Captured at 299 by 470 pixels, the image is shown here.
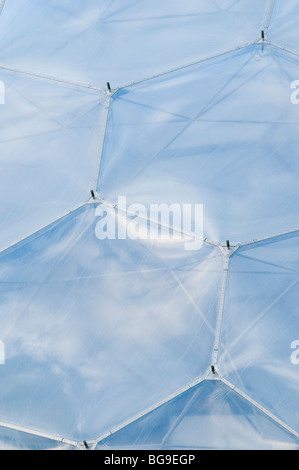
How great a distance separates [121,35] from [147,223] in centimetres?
388

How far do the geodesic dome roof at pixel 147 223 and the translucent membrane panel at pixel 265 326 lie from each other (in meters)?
0.02

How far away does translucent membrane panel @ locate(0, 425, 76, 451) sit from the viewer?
9.34 meters

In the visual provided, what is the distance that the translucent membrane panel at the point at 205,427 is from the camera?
9.01 metres

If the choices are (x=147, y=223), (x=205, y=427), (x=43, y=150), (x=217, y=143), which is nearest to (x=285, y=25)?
(x=217, y=143)

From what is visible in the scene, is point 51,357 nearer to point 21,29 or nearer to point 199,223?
point 199,223

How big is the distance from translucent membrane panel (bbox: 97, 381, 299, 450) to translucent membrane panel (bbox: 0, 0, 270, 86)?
17.7ft

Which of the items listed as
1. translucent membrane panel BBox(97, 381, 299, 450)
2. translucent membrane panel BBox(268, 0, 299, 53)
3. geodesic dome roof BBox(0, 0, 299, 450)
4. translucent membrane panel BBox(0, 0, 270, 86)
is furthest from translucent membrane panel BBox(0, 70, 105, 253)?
translucent membrane panel BBox(97, 381, 299, 450)

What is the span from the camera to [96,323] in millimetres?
9984

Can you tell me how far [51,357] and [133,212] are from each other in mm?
2329

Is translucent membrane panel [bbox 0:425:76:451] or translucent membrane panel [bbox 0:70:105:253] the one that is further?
translucent membrane panel [bbox 0:70:105:253]

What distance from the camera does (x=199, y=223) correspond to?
1055 cm

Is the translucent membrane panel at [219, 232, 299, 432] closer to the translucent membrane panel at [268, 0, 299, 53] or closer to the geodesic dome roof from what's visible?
the geodesic dome roof

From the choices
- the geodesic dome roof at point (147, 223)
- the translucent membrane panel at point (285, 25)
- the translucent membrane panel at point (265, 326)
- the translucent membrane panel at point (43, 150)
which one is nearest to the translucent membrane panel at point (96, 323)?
the geodesic dome roof at point (147, 223)
